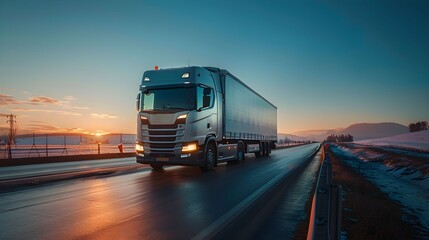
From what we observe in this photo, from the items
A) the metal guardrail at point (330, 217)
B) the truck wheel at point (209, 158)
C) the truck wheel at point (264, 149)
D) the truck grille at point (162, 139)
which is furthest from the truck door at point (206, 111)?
the truck wheel at point (264, 149)

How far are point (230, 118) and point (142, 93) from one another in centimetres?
475

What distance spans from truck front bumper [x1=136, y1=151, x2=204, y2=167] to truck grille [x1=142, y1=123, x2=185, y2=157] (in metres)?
0.15

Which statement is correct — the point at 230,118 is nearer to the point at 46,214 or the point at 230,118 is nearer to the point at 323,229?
the point at 46,214

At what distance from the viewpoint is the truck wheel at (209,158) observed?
39.7 ft

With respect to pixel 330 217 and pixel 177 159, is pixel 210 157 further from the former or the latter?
pixel 330 217

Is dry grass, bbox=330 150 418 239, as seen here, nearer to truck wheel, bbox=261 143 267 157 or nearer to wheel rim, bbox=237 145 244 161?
wheel rim, bbox=237 145 244 161

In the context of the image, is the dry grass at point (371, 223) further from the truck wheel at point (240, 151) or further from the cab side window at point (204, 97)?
the truck wheel at point (240, 151)

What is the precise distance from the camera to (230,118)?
15.0m

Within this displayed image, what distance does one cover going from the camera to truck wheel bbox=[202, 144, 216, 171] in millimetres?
12094

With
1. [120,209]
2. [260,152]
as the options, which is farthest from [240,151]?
[120,209]

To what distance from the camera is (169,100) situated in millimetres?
11602

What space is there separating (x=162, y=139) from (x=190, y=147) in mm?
1088

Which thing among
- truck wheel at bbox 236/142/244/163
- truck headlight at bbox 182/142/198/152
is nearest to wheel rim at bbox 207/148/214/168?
truck headlight at bbox 182/142/198/152

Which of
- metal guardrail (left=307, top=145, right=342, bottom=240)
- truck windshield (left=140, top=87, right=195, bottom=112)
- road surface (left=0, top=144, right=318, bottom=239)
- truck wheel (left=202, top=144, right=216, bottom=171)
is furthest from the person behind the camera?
truck wheel (left=202, top=144, right=216, bottom=171)
